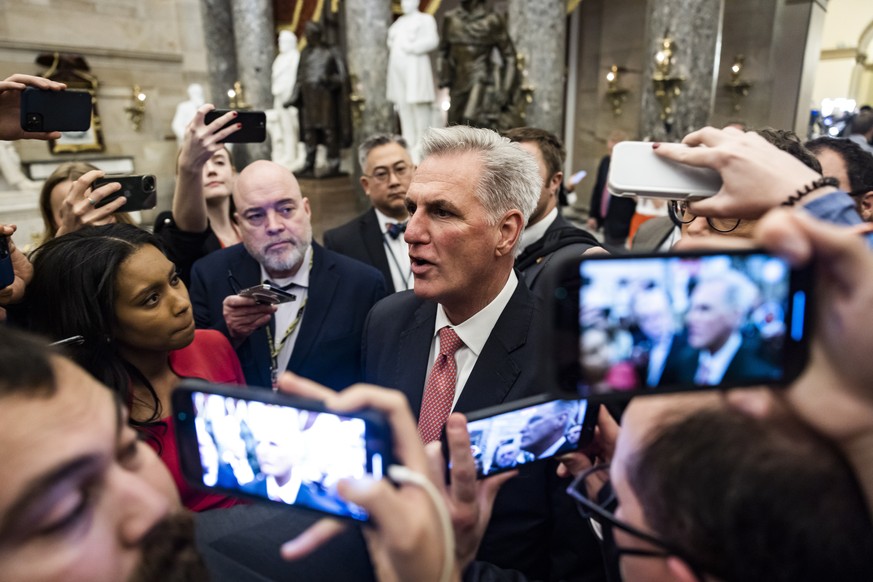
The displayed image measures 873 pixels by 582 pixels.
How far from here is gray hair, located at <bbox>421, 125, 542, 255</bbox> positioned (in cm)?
170

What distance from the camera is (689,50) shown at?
20.6 ft

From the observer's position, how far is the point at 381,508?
1.93 feet

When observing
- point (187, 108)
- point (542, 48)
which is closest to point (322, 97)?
point (187, 108)

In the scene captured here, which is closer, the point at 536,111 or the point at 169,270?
the point at 169,270

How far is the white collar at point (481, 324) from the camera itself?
1626mm

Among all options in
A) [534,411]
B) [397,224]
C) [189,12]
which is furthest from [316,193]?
[534,411]

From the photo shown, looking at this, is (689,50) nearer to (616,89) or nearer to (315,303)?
(616,89)

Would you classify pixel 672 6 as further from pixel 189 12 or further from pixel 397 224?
pixel 189 12

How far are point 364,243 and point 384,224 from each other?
8.5 inches

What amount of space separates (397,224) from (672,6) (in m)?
4.83

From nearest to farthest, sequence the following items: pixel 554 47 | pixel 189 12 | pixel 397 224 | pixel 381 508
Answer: pixel 381 508, pixel 397 224, pixel 554 47, pixel 189 12

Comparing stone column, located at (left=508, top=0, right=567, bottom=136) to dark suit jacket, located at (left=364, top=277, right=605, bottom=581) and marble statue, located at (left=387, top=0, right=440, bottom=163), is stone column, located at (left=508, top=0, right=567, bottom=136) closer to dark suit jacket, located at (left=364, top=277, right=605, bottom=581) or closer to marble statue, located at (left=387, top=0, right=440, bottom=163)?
marble statue, located at (left=387, top=0, right=440, bottom=163)

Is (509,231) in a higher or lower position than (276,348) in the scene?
higher

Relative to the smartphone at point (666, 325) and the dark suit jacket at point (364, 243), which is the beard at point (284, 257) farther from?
the smartphone at point (666, 325)
